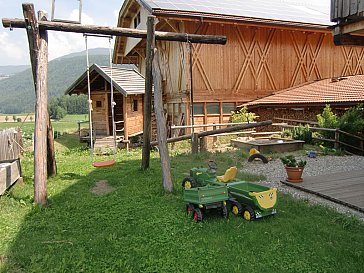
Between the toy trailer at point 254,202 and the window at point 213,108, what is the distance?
11.6 metres

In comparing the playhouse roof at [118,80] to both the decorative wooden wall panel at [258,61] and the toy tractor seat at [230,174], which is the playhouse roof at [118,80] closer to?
the decorative wooden wall panel at [258,61]

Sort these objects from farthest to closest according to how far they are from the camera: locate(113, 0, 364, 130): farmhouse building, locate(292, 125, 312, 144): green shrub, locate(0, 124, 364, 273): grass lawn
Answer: locate(113, 0, 364, 130): farmhouse building < locate(292, 125, 312, 144): green shrub < locate(0, 124, 364, 273): grass lawn

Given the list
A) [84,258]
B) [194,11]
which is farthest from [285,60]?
[84,258]

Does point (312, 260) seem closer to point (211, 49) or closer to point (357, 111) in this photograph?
point (357, 111)

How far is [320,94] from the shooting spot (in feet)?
49.0

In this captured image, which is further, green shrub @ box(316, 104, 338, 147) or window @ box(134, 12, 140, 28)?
window @ box(134, 12, 140, 28)

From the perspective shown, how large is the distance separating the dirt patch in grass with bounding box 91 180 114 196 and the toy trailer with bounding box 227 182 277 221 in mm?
2894

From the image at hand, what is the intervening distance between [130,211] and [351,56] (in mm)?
20393

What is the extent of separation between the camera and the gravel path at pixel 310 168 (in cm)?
631

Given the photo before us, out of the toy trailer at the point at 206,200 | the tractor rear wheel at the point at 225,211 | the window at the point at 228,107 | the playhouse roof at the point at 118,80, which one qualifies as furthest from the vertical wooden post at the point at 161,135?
the window at the point at 228,107

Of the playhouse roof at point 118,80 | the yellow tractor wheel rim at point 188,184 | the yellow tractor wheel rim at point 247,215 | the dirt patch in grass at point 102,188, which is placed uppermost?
the playhouse roof at point 118,80

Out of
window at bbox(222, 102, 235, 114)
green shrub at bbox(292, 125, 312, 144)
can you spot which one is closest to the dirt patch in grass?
green shrub at bbox(292, 125, 312, 144)

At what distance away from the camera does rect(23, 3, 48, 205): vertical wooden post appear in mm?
5688

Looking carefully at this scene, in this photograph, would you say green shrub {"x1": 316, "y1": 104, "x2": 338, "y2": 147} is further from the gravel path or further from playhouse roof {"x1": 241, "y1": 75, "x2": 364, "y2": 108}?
the gravel path
